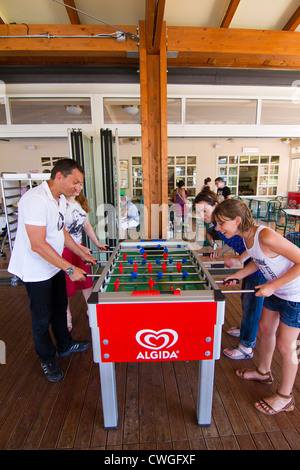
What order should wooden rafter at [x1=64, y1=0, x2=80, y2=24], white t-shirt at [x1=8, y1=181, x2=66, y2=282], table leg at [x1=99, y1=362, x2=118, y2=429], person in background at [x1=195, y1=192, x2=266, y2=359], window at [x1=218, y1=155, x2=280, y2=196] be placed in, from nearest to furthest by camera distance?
table leg at [x1=99, y1=362, x2=118, y2=429]
white t-shirt at [x1=8, y1=181, x2=66, y2=282]
person in background at [x1=195, y1=192, x2=266, y2=359]
wooden rafter at [x1=64, y1=0, x2=80, y2=24]
window at [x1=218, y1=155, x2=280, y2=196]

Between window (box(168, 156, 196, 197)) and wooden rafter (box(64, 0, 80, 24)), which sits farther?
window (box(168, 156, 196, 197))

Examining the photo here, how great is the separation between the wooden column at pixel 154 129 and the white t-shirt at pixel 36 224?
2.10m

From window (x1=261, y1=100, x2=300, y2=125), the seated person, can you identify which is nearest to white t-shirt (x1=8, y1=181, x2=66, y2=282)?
the seated person

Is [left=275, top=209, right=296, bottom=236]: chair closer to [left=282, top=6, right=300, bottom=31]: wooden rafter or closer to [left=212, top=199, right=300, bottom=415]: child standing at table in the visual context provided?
[left=282, top=6, right=300, bottom=31]: wooden rafter

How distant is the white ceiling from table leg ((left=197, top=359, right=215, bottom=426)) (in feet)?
13.9

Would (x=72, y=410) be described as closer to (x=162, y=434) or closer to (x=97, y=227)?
(x=162, y=434)

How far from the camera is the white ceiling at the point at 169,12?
3434 millimetres

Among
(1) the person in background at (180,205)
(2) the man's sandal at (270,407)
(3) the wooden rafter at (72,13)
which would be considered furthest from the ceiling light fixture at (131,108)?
(2) the man's sandal at (270,407)

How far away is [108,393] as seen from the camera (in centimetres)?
164

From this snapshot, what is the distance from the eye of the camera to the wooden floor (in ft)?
5.34

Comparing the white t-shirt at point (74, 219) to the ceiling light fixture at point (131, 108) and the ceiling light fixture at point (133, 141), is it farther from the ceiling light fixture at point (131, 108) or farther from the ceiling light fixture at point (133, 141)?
the ceiling light fixture at point (133, 141)

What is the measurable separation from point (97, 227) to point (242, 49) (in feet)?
11.8

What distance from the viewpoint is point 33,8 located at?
11.3ft

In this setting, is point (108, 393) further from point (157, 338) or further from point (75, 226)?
point (75, 226)
